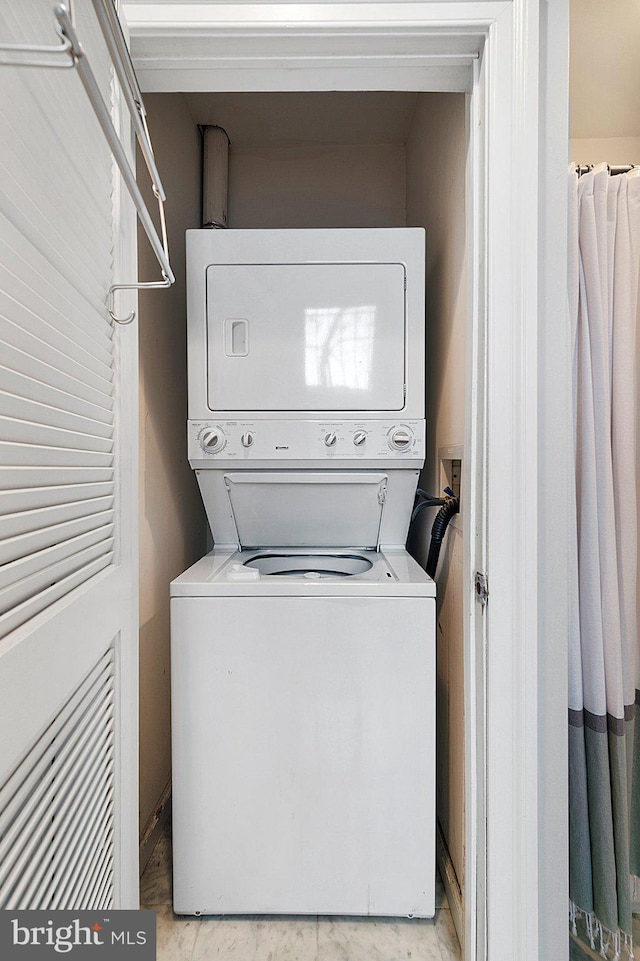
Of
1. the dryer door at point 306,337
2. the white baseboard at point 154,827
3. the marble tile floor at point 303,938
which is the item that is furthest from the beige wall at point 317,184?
the marble tile floor at point 303,938

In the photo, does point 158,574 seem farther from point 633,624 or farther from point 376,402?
point 633,624

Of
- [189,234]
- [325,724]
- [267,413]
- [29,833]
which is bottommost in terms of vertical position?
[325,724]

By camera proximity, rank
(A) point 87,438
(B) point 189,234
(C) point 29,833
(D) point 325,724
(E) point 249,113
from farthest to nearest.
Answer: (E) point 249,113
(B) point 189,234
(D) point 325,724
(A) point 87,438
(C) point 29,833

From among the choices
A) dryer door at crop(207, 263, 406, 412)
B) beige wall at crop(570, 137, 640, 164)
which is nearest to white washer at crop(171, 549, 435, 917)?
dryer door at crop(207, 263, 406, 412)

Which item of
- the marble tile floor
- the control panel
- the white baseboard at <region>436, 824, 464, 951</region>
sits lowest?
the marble tile floor

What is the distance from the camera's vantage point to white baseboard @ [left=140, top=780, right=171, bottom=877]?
5.50ft

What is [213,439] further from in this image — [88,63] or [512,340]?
[88,63]

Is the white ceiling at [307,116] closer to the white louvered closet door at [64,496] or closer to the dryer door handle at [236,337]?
the dryer door handle at [236,337]

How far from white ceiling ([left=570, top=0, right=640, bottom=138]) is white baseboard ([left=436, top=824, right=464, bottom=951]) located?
1899mm

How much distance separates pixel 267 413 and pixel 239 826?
1.15 m

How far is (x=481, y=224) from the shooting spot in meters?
1.21

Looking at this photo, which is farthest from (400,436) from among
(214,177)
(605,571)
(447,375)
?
(214,177)

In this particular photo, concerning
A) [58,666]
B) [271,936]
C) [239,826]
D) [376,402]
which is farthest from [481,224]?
[271,936]

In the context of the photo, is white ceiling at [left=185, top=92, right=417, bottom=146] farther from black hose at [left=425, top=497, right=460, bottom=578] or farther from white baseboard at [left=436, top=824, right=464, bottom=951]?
white baseboard at [left=436, top=824, right=464, bottom=951]
